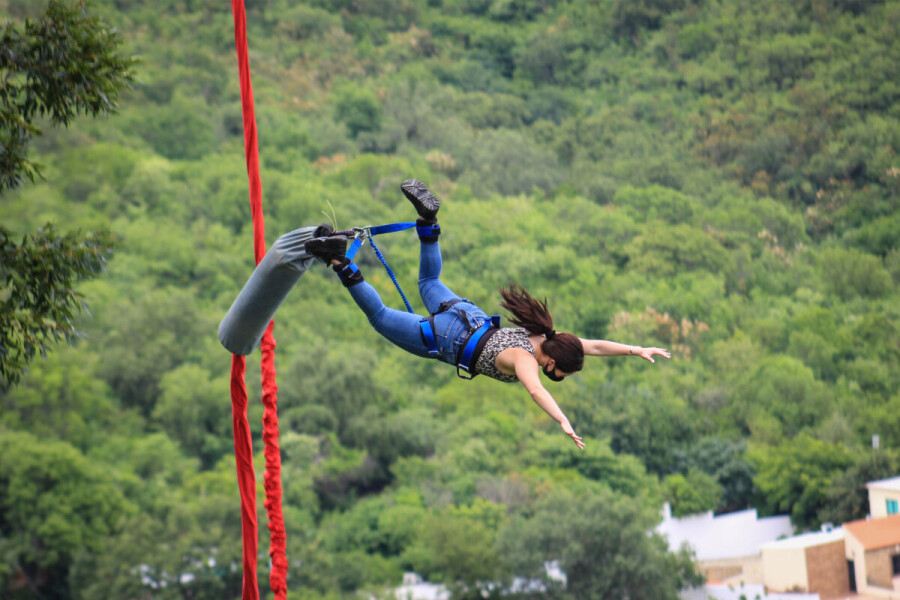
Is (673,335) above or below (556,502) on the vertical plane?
above

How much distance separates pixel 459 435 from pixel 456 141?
33.4 m

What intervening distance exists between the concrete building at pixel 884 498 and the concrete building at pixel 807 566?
3.72 metres

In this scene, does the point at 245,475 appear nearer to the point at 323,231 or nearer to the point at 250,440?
the point at 250,440

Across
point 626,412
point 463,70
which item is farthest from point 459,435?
point 463,70

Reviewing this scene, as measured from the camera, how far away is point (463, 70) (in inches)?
3056

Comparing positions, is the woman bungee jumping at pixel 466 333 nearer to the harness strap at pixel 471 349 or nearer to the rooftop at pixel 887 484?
the harness strap at pixel 471 349

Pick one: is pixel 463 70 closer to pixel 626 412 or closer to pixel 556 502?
pixel 626 412

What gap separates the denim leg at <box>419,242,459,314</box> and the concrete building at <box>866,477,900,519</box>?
29.3 meters

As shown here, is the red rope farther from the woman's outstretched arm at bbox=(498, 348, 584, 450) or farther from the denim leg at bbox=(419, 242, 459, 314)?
the woman's outstretched arm at bbox=(498, 348, 584, 450)

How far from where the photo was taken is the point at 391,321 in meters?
4.64

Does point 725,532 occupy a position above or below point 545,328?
above

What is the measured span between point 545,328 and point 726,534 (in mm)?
29965

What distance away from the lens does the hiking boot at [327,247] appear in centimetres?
446

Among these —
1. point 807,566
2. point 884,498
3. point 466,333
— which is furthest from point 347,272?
point 884,498
